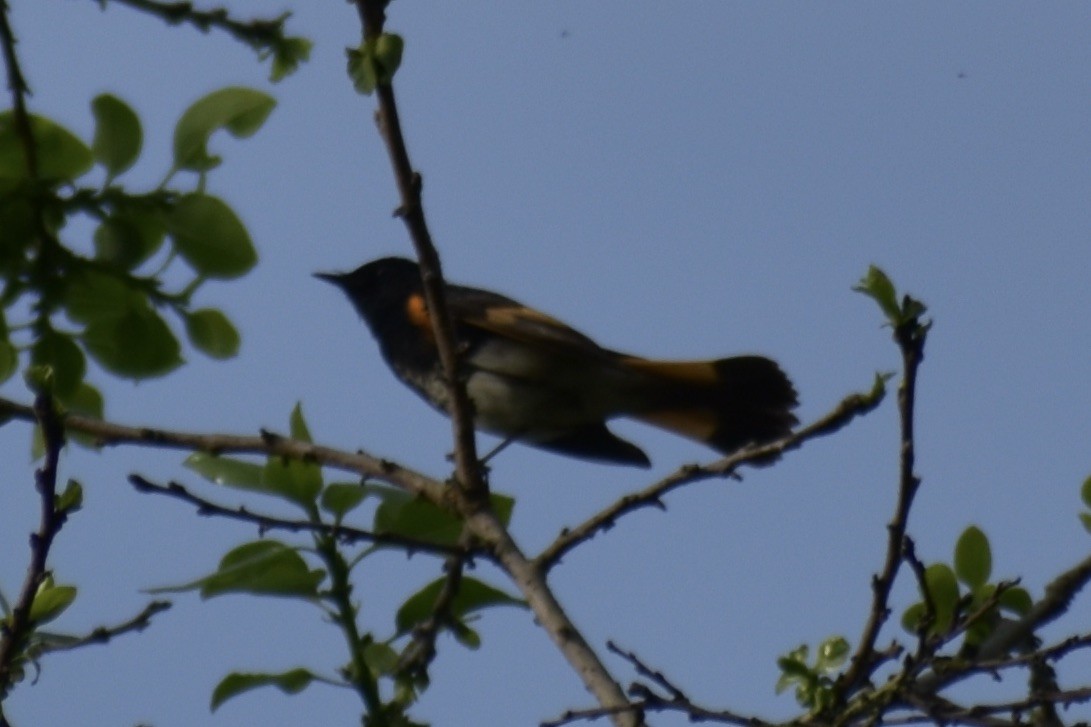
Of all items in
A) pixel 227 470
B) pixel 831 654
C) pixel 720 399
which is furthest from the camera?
pixel 720 399

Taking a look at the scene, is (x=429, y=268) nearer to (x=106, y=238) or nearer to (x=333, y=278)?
(x=106, y=238)

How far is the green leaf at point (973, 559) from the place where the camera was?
7.66 ft

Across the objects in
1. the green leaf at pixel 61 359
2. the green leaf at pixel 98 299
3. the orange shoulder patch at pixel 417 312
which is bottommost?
the green leaf at pixel 61 359

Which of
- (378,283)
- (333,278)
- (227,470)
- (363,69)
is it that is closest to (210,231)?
(227,470)

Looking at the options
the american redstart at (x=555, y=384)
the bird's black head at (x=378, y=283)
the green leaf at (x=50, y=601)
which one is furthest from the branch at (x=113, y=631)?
the bird's black head at (x=378, y=283)

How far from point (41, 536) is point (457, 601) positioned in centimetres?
62

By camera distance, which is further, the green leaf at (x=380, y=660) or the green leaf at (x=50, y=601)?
the green leaf at (x=50, y=601)

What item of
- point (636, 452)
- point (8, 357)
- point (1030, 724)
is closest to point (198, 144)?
point (8, 357)

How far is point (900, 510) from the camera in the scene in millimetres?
1897

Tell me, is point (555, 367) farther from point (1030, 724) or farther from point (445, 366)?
point (1030, 724)

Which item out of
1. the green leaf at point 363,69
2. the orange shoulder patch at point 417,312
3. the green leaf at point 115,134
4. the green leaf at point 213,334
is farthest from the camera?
the orange shoulder patch at point 417,312

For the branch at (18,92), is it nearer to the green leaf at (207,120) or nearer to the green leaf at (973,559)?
the green leaf at (207,120)

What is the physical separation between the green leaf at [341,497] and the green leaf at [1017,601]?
1017 mm

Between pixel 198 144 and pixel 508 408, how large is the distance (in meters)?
3.29
